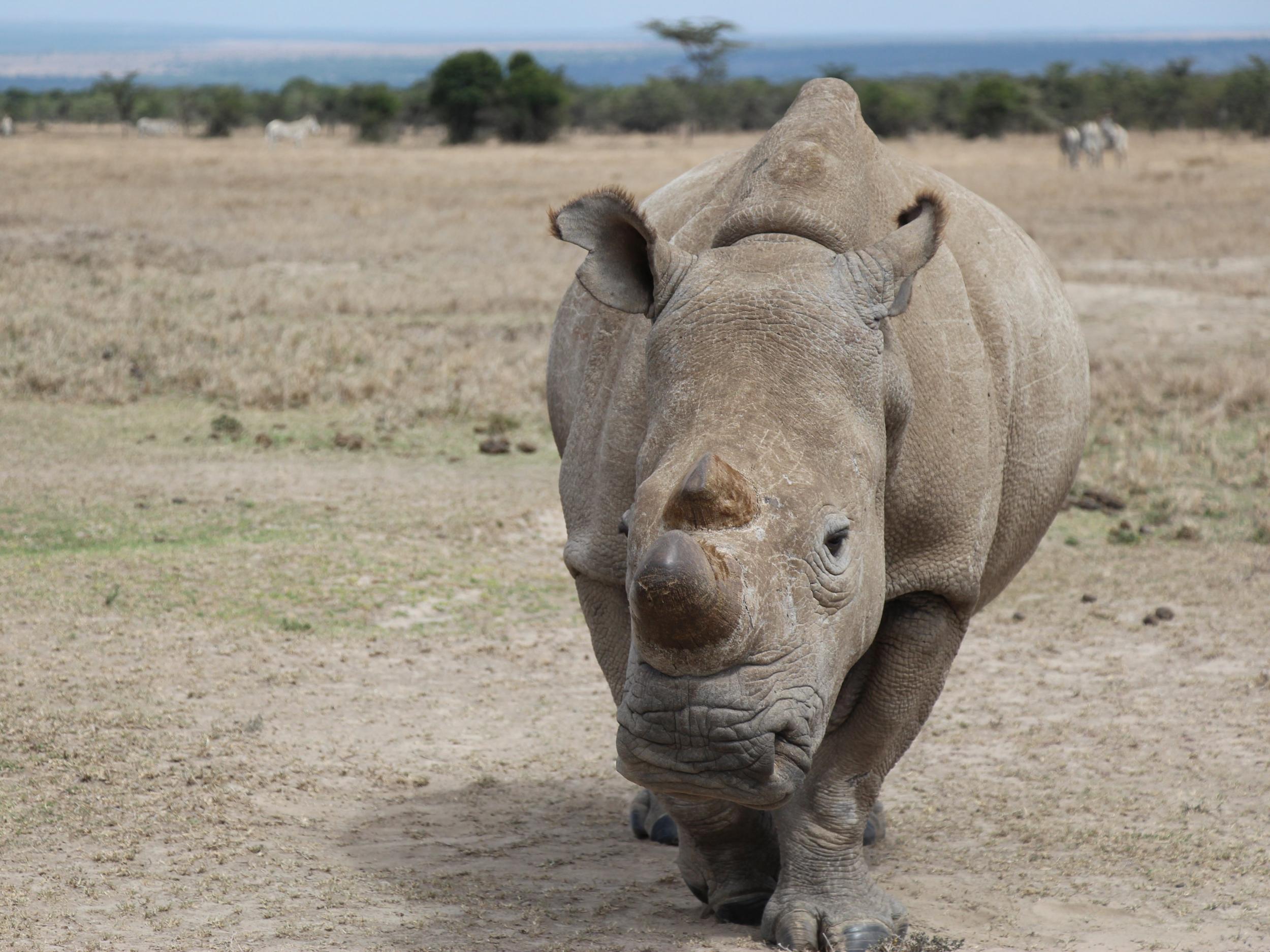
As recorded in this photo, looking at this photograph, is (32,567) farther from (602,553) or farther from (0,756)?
(602,553)

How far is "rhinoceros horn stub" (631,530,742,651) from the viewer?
2711 millimetres

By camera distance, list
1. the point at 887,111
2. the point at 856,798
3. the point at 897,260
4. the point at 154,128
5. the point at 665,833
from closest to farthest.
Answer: the point at 897,260 → the point at 856,798 → the point at 665,833 → the point at 154,128 → the point at 887,111

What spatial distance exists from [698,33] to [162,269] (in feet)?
154

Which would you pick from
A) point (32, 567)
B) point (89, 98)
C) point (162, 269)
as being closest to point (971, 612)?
point (32, 567)

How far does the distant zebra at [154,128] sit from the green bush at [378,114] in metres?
7.04

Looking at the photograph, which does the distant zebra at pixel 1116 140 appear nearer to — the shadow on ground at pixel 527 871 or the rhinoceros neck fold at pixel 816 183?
the shadow on ground at pixel 527 871

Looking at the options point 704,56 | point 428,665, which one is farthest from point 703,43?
point 428,665

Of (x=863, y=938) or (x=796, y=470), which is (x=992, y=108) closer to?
(x=863, y=938)

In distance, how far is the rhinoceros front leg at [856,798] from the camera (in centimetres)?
406

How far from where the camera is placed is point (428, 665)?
6418 millimetres

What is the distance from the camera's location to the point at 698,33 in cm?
5881

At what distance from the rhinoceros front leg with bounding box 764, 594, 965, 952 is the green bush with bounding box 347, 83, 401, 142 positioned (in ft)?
158

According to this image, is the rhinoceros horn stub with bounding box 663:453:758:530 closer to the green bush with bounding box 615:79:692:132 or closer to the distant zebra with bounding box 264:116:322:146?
the distant zebra with bounding box 264:116:322:146

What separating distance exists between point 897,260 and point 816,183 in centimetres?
44
